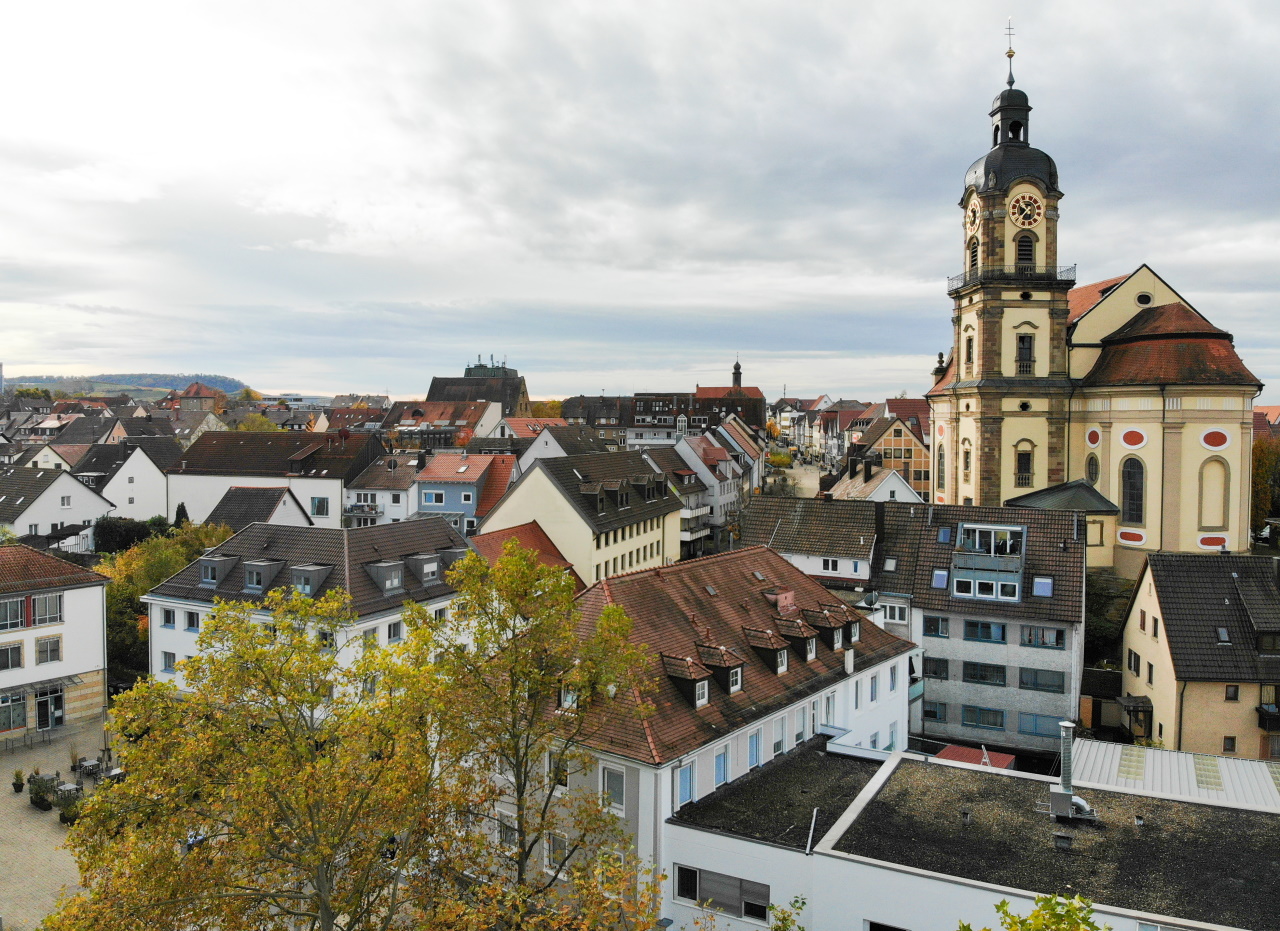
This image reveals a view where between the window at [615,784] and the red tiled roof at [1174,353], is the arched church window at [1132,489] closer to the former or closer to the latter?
the red tiled roof at [1174,353]

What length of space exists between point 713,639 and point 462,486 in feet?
127

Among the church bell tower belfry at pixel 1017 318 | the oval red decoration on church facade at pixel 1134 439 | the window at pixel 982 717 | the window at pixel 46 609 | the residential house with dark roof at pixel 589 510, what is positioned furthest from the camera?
the church bell tower belfry at pixel 1017 318

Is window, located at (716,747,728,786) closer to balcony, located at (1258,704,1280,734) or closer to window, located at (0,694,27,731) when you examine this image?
balcony, located at (1258,704,1280,734)

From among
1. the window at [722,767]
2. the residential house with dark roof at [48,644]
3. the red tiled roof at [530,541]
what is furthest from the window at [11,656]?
the window at [722,767]

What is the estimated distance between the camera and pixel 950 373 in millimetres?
61406

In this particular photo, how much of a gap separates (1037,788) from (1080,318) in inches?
1541

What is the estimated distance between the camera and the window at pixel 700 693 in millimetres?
22608

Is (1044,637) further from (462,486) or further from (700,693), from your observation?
(462,486)

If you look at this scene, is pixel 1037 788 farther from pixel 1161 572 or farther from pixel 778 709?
pixel 1161 572

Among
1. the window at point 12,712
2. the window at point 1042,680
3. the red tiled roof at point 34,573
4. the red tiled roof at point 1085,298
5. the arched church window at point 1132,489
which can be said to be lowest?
the window at point 12,712

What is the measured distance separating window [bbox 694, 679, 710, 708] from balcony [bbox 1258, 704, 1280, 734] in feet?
63.1

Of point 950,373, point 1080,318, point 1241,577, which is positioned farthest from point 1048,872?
point 950,373

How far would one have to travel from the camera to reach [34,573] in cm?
3597

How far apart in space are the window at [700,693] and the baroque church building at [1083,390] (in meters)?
35.6
